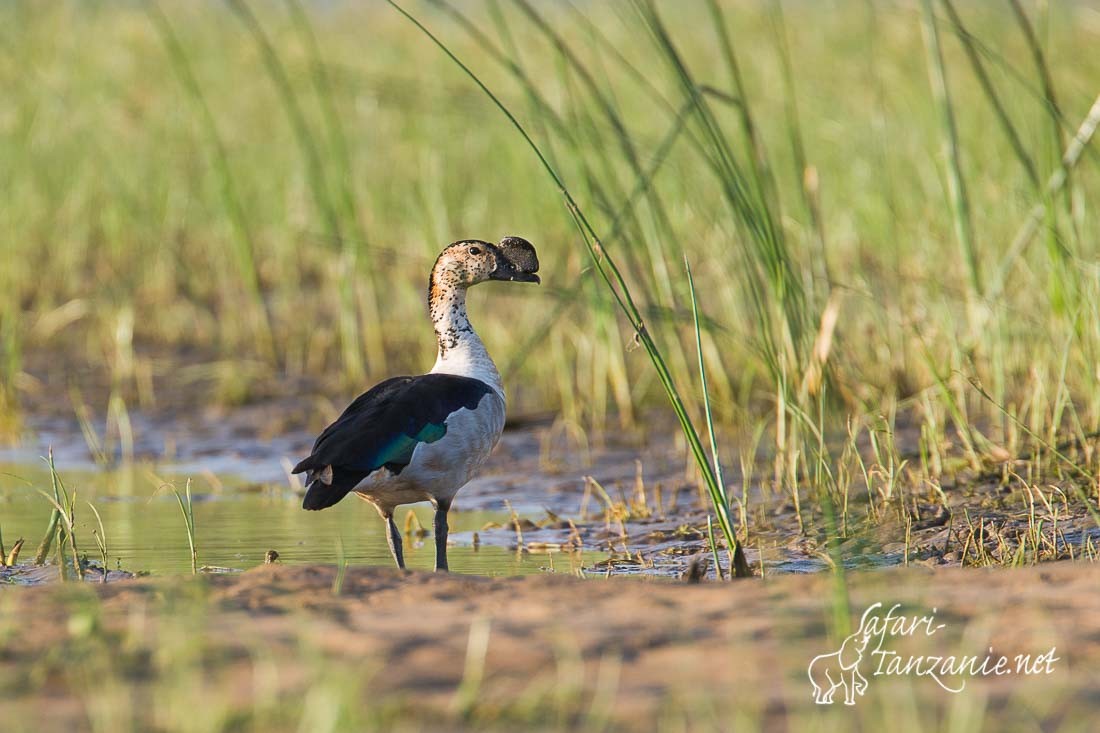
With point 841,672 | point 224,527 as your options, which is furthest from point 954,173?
point 841,672

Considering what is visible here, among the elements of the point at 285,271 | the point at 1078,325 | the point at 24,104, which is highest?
the point at 24,104

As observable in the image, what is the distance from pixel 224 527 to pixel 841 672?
335cm

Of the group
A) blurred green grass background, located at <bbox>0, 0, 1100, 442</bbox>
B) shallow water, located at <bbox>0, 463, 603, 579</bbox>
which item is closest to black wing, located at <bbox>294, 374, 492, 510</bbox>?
shallow water, located at <bbox>0, 463, 603, 579</bbox>

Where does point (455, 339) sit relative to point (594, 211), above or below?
below

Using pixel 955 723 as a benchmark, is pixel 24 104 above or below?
above

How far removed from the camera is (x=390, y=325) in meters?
8.27

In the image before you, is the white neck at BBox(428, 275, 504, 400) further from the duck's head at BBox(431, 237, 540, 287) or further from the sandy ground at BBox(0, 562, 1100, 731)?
the sandy ground at BBox(0, 562, 1100, 731)

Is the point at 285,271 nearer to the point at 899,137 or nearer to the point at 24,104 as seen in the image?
the point at 24,104

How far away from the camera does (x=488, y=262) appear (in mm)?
5363

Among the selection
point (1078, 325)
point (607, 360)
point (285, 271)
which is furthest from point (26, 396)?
point (1078, 325)

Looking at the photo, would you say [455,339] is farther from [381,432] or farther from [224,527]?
[224,527]

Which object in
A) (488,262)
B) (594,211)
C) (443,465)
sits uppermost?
(594,211)

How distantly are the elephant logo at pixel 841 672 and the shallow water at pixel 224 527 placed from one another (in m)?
1.92

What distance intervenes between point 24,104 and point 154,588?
305 inches
